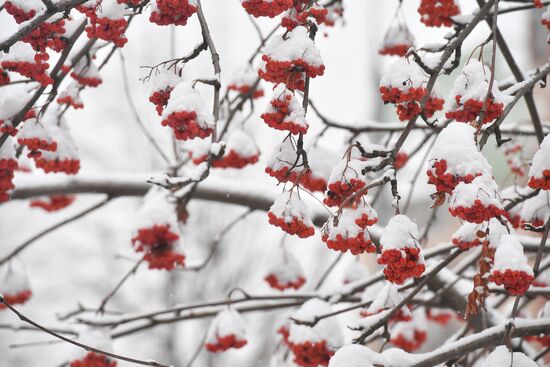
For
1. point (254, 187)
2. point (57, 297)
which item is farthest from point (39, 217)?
point (254, 187)

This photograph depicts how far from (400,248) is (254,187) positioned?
244cm

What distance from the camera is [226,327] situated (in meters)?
3.39

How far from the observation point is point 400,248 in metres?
1.84

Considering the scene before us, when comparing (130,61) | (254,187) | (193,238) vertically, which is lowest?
(254,187)

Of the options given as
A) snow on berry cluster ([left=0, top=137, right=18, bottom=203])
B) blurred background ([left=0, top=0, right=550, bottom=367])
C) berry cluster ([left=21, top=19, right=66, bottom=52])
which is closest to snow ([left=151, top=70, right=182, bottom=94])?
berry cluster ([left=21, top=19, right=66, bottom=52])

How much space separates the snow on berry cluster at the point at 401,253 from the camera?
6.02 feet

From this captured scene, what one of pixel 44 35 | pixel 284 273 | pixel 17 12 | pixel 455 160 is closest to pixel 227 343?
pixel 284 273

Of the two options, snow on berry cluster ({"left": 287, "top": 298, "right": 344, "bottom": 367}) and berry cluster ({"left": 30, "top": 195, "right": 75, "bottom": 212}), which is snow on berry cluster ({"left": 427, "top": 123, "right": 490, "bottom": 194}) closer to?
snow on berry cluster ({"left": 287, "top": 298, "right": 344, "bottom": 367})

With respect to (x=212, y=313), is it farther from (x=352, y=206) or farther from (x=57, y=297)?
(x=57, y=297)

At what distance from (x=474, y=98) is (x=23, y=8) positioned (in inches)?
56.3

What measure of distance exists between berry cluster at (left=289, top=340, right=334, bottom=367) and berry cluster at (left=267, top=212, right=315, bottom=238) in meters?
1.04

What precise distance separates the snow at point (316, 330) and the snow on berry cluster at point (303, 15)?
1.35m

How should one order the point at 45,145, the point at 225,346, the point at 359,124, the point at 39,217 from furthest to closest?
1. the point at 39,217
2. the point at 359,124
3. the point at 225,346
4. the point at 45,145

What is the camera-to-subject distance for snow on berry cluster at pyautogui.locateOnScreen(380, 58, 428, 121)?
194 cm
